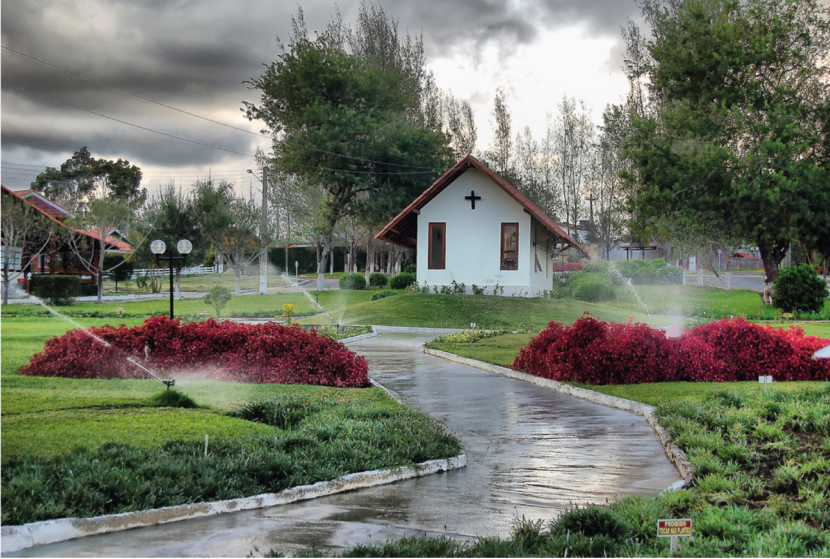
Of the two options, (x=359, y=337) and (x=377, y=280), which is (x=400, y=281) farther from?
(x=359, y=337)

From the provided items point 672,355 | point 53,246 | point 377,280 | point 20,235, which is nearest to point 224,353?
point 53,246

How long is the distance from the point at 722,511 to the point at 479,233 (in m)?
29.2

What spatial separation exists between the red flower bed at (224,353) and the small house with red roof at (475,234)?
69.7 ft

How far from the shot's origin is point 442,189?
115ft

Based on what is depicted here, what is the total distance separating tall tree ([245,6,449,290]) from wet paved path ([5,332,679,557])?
3580 centimetres

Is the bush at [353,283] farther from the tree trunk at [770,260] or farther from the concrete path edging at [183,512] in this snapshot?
the concrete path edging at [183,512]

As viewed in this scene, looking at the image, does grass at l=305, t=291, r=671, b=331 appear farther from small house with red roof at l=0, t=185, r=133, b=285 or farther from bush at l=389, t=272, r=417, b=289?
small house with red roof at l=0, t=185, r=133, b=285

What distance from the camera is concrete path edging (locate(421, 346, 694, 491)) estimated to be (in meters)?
7.46

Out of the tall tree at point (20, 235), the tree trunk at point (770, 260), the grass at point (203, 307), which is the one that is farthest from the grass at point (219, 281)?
the tree trunk at point (770, 260)

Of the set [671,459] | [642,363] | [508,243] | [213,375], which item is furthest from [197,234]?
[671,459]

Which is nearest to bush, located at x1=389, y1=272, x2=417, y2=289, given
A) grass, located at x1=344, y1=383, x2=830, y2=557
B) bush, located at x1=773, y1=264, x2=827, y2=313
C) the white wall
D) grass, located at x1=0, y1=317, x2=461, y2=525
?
the white wall

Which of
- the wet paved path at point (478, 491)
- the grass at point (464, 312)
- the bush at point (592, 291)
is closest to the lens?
the wet paved path at point (478, 491)

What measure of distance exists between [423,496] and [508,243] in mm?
28465

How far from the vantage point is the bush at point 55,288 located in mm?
9219
